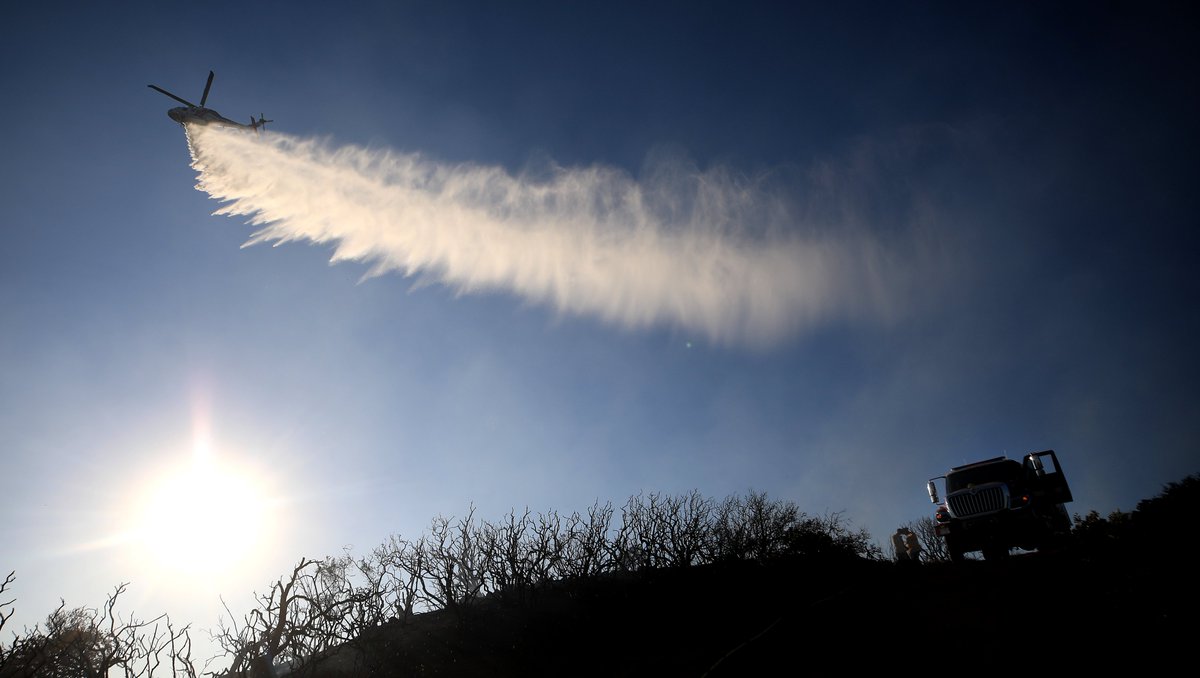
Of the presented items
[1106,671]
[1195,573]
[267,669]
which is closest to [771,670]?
[1106,671]

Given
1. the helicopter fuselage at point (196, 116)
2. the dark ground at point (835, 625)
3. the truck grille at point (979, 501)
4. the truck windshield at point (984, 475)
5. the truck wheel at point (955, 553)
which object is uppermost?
the helicopter fuselage at point (196, 116)

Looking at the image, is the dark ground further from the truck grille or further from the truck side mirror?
the truck side mirror

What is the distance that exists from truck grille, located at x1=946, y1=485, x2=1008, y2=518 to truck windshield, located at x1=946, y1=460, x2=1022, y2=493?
1.45ft

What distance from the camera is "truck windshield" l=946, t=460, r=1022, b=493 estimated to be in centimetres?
2034

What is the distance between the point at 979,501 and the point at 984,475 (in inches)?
52.0

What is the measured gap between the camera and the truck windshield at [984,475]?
20.3 metres

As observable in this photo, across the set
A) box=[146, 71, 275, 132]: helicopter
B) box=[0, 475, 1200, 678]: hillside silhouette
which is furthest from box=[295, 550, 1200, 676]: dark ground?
box=[146, 71, 275, 132]: helicopter

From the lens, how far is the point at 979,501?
19.9 meters

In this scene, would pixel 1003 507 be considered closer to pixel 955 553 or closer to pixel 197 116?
pixel 955 553

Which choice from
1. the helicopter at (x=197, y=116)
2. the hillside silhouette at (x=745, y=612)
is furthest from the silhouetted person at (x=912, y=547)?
the helicopter at (x=197, y=116)

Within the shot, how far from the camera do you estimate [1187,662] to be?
698 cm

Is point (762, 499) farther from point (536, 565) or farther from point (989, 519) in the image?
point (989, 519)

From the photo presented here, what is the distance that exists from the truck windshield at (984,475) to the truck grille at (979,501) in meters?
0.44

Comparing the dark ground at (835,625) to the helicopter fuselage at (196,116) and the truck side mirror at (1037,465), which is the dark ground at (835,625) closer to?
the truck side mirror at (1037,465)
